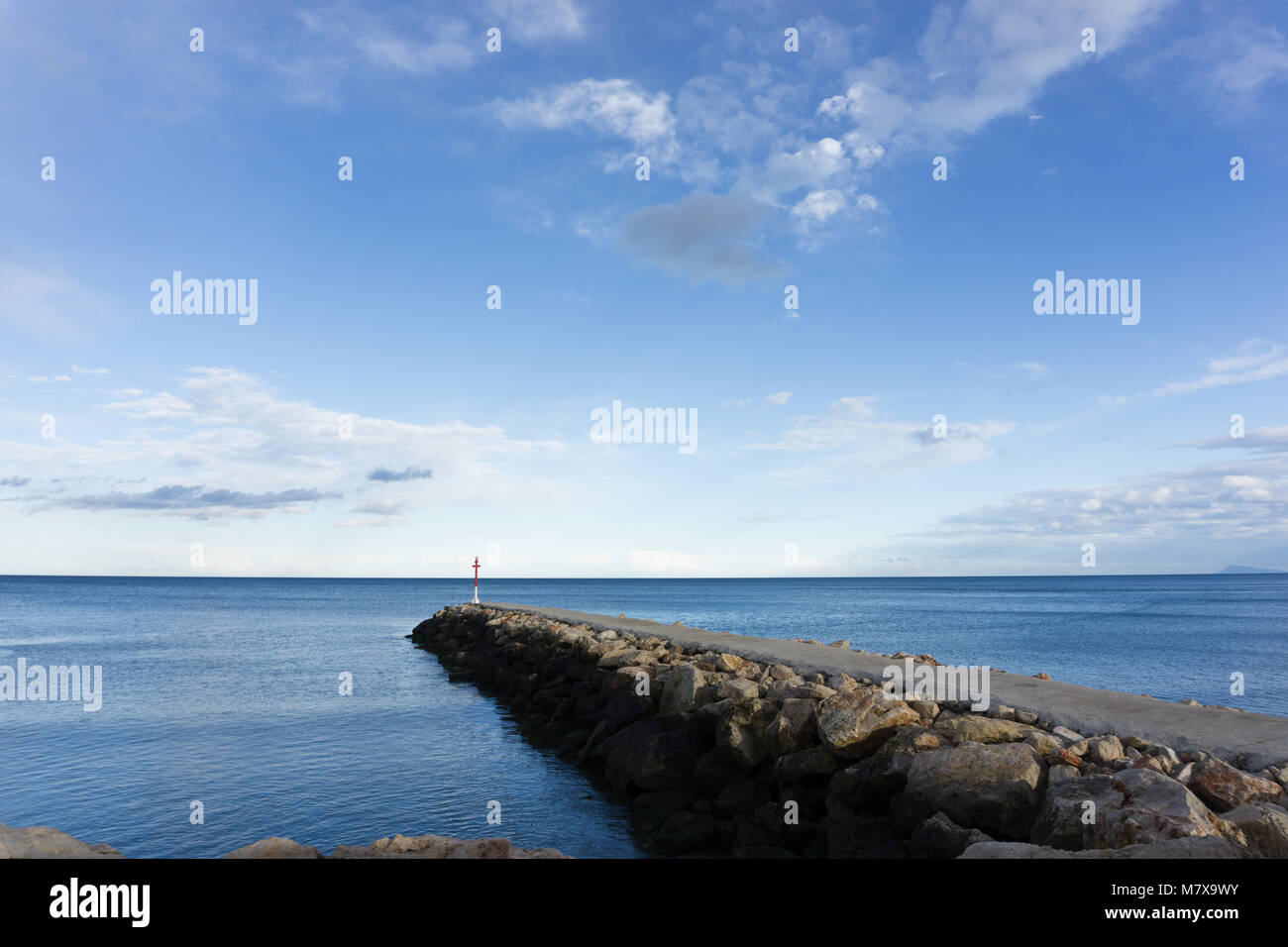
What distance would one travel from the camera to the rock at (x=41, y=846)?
621cm

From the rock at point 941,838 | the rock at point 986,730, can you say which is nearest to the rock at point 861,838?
the rock at point 941,838

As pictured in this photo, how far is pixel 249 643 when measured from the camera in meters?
42.6

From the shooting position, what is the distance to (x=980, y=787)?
7.47m

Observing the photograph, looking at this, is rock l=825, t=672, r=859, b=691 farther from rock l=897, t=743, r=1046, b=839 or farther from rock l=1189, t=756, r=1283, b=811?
rock l=1189, t=756, r=1283, b=811

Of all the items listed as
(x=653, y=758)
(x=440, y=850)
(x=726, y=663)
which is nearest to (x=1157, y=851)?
(x=440, y=850)

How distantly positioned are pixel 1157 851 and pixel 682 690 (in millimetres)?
9320

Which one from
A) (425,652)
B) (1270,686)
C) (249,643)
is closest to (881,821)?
(1270,686)

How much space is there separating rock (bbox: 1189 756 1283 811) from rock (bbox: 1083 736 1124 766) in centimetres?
86

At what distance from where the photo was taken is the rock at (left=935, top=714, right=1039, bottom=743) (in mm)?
8688

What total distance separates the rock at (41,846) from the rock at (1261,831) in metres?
9.01

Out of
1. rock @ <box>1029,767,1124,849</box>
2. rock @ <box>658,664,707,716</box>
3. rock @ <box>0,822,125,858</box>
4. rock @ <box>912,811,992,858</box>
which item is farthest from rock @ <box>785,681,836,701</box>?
rock @ <box>0,822,125,858</box>
